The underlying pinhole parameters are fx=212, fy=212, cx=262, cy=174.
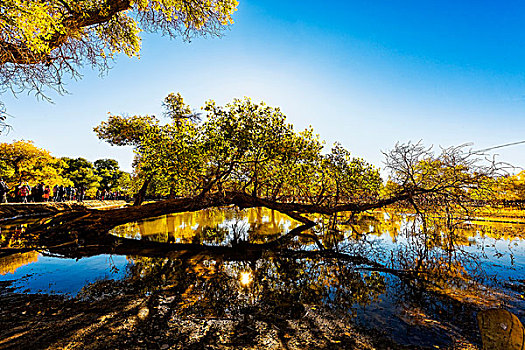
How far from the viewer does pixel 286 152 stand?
46.8ft

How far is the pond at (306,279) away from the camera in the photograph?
5.04 m

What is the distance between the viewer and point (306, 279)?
7.41 meters

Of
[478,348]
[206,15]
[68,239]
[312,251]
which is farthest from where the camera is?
[68,239]

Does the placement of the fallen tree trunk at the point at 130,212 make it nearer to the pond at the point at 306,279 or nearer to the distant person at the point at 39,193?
the pond at the point at 306,279

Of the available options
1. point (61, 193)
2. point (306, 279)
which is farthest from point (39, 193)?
point (306, 279)

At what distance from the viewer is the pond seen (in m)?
5.04

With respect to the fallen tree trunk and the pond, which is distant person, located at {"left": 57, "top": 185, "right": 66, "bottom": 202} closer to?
the fallen tree trunk

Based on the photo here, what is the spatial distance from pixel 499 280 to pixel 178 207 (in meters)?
16.0

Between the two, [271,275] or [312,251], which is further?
[312,251]

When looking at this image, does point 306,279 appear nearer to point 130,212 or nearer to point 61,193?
point 130,212

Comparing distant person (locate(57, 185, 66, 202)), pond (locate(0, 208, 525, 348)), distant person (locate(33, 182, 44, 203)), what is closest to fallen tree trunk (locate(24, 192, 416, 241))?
pond (locate(0, 208, 525, 348))

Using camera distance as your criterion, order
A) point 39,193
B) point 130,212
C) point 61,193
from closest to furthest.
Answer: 1. point 130,212
2. point 39,193
3. point 61,193

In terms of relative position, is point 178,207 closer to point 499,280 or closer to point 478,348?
point 478,348

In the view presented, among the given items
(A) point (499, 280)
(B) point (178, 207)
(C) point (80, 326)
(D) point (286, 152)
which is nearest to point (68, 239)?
(B) point (178, 207)
